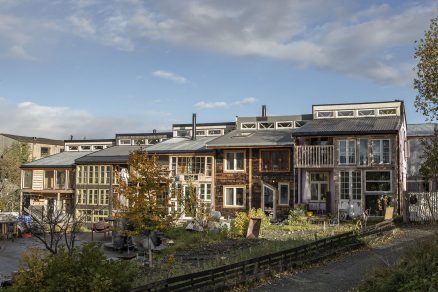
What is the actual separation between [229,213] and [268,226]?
345 inches

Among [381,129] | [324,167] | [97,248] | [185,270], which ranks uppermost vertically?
[381,129]

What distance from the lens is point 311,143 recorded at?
1454 inches

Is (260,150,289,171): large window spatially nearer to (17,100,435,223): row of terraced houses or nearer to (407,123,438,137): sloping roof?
(17,100,435,223): row of terraced houses

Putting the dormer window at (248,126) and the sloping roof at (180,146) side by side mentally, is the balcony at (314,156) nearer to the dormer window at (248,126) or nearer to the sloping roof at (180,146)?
the sloping roof at (180,146)

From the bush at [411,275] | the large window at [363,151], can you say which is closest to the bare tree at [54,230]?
the bush at [411,275]

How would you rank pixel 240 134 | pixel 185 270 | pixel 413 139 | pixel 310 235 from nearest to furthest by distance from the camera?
pixel 185 270 → pixel 310 235 → pixel 240 134 → pixel 413 139

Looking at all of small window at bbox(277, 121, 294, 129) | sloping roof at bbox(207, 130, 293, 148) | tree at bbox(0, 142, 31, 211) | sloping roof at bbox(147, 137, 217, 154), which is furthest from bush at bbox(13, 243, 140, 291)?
tree at bbox(0, 142, 31, 211)

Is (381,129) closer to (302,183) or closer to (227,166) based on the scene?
(302,183)

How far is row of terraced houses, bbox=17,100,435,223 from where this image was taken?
3400cm

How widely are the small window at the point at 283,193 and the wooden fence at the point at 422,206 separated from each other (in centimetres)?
961

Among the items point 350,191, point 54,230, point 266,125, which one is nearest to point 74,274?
point 54,230

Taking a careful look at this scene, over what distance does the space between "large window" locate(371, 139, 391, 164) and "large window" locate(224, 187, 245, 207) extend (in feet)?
35.3

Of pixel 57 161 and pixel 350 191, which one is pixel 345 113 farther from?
pixel 57 161

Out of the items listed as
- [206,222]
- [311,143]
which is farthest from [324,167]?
[206,222]
